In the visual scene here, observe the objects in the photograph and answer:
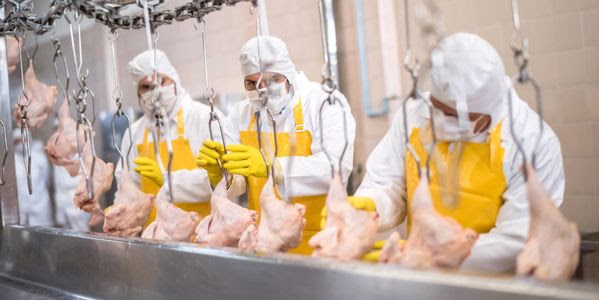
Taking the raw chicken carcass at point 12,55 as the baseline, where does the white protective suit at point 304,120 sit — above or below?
below

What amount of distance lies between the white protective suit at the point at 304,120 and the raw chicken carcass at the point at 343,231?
51cm

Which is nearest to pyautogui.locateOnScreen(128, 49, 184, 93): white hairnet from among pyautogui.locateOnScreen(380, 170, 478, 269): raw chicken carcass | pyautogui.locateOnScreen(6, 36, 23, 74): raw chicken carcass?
pyautogui.locateOnScreen(6, 36, 23, 74): raw chicken carcass

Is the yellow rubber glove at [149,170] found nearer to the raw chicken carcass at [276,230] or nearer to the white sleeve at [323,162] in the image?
the white sleeve at [323,162]

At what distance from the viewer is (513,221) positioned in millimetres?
1573

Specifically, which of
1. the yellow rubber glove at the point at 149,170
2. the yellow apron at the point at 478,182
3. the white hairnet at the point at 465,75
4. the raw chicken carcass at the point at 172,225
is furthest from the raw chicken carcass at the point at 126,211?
the white hairnet at the point at 465,75

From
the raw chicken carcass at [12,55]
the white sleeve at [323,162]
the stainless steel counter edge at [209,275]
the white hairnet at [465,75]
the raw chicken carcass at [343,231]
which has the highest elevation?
the raw chicken carcass at [12,55]

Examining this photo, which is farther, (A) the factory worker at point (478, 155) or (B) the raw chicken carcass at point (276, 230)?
(B) the raw chicken carcass at point (276, 230)

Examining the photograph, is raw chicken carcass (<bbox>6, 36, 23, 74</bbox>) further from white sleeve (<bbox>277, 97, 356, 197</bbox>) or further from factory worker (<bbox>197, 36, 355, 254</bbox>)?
white sleeve (<bbox>277, 97, 356, 197</bbox>)

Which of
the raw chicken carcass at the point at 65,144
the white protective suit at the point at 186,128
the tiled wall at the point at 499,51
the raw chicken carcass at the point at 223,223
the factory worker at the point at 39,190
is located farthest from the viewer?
the factory worker at the point at 39,190

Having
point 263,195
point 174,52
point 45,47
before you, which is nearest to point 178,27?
point 174,52

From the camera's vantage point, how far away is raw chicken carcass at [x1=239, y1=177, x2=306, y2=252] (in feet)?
5.24

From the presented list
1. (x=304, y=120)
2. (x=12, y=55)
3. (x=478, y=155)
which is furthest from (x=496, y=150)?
A: (x=12, y=55)

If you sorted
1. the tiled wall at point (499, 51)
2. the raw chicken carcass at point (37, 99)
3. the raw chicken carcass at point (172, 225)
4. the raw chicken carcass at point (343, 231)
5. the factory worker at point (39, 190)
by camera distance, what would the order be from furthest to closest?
the factory worker at point (39, 190) → the raw chicken carcass at point (37, 99) → the tiled wall at point (499, 51) → the raw chicken carcass at point (172, 225) → the raw chicken carcass at point (343, 231)

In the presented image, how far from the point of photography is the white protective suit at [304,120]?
215 cm
